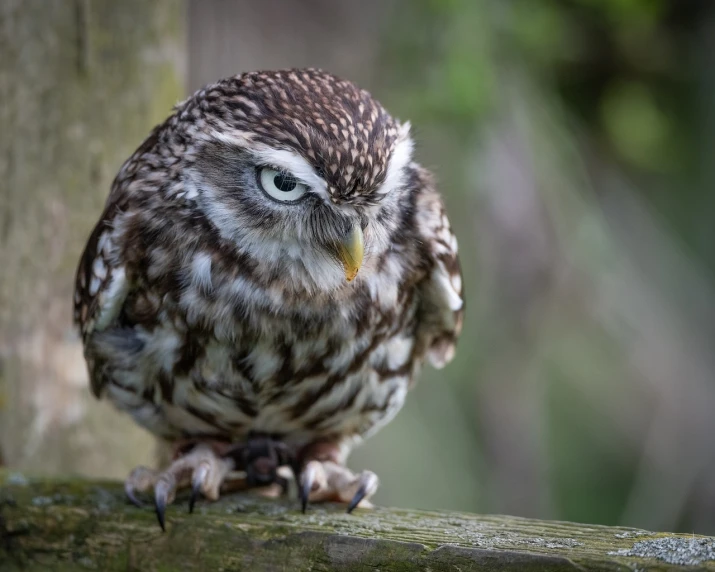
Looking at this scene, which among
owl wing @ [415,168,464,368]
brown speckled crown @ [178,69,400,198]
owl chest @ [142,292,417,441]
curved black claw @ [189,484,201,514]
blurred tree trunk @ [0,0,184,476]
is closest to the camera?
brown speckled crown @ [178,69,400,198]

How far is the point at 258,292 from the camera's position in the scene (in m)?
2.40

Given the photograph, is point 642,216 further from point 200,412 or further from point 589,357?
point 200,412

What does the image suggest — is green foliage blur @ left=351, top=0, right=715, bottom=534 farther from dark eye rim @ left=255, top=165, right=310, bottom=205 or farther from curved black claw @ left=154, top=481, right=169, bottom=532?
curved black claw @ left=154, top=481, right=169, bottom=532

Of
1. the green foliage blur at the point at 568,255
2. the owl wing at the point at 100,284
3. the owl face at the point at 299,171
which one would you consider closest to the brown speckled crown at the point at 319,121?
the owl face at the point at 299,171

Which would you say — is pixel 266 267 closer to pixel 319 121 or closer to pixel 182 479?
pixel 319 121

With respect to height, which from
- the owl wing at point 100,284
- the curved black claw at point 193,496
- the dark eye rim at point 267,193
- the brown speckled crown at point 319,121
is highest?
the brown speckled crown at point 319,121

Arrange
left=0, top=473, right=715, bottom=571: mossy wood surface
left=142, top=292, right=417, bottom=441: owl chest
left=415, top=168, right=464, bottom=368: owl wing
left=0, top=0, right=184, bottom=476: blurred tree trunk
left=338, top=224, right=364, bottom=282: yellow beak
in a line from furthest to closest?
left=0, top=0, right=184, bottom=476: blurred tree trunk, left=415, top=168, right=464, bottom=368: owl wing, left=142, top=292, right=417, bottom=441: owl chest, left=338, top=224, right=364, bottom=282: yellow beak, left=0, top=473, right=715, bottom=571: mossy wood surface

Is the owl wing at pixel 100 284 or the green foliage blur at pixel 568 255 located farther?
the green foliage blur at pixel 568 255

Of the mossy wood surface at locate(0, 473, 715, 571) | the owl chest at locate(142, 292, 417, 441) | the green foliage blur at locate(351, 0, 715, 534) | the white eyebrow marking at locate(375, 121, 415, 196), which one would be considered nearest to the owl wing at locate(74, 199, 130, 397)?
the owl chest at locate(142, 292, 417, 441)

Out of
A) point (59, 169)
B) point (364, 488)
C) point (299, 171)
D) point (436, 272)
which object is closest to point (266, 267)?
point (299, 171)

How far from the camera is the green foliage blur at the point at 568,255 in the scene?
394 cm

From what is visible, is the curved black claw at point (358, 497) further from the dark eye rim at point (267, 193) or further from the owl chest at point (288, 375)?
the dark eye rim at point (267, 193)

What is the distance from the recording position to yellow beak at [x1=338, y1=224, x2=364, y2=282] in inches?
88.7

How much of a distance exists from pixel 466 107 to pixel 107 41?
4.53ft
